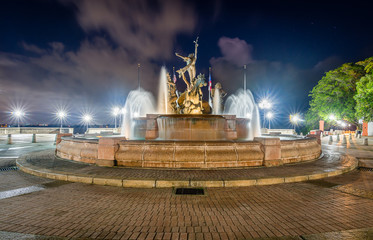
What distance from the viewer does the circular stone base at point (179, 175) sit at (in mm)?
5875

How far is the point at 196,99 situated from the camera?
17234 millimetres

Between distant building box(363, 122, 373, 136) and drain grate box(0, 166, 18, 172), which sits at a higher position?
distant building box(363, 122, 373, 136)

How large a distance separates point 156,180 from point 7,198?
3.85m

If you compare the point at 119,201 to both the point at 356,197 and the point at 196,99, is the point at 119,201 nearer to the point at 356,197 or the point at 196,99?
the point at 356,197

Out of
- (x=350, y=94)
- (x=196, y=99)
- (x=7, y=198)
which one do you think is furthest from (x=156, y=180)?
(x=350, y=94)

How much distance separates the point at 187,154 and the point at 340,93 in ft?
133

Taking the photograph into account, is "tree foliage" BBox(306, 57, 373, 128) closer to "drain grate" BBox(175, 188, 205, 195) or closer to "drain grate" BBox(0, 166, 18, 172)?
"drain grate" BBox(175, 188, 205, 195)

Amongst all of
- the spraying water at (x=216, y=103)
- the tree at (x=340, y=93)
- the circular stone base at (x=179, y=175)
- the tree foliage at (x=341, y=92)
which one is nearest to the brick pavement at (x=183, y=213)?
the circular stone base at (x=179, y=175)

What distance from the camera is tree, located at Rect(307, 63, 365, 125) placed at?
112 feet

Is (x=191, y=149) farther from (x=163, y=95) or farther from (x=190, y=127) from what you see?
(x=163, y=95)

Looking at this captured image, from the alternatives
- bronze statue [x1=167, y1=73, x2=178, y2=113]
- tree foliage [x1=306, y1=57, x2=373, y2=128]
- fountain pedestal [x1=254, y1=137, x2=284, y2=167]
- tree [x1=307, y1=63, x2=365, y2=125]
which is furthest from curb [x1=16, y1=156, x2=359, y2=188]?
tree [x1=307, y1=63, x2=365, y2=125]

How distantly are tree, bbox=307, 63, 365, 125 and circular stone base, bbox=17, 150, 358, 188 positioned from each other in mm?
35629

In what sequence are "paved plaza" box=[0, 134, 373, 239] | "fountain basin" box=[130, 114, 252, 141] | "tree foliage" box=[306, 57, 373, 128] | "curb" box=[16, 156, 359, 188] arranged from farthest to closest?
"tree foliage" box=[306, 57, 373, 128] < "fountain basin" box=[130, 114, 252, 141] < "curb" box=[16, 156, 359, 188] < "paved plaza" box=[0, 134, 373, 239]

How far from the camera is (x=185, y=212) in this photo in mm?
4188
